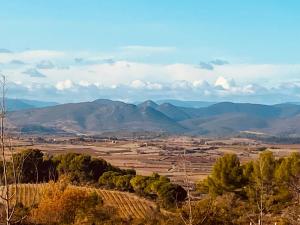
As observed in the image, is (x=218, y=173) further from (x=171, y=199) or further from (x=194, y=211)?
(x=194, y=211)

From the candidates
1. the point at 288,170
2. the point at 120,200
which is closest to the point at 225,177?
the point at 288,170

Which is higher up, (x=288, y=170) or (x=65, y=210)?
(x=288, y=170)

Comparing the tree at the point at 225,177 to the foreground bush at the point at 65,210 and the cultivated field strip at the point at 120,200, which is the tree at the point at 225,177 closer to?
the cultivated field strip at the point at 120,200

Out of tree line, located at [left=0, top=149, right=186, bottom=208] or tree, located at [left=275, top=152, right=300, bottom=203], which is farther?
tree line, located at [left=0, top=149, right=186, bottom=208]

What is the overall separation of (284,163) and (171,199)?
38.8 feet

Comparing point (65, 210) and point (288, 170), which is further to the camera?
point (288, 170)

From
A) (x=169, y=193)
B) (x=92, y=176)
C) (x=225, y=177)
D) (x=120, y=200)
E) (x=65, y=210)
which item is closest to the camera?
(x=65, y=210)

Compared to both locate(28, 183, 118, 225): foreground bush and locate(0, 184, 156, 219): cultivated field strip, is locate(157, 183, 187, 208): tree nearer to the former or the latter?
locate(0, 184, 156, 219): cultivated field strip

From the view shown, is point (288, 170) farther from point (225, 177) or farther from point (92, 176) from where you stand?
point (92, 176)

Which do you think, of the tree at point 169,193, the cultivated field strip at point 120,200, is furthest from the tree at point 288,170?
the cultivated field strip at point 120,200

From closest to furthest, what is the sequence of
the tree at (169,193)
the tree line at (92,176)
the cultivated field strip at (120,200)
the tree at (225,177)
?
the cultivated field strip at (120,200), the tree at (225,177), the tree at (169,193), the tree line at (92,176)

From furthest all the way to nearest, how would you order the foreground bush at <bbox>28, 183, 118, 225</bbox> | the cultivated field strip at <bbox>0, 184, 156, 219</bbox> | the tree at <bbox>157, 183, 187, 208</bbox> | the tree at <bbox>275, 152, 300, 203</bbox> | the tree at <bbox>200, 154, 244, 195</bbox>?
the tree at <bbox>157, 183, 187, 208</bbox>, the tree at <bbox>200, 154, 244, 195</bbox>, the cultivated field strip at <bbox>0, 184, 156, 219</bbox>, the tree at <bbox>275, 152, 300, 203</bbox>, the foreground bush at <bbox>28, 183, 118, 225</bbox>

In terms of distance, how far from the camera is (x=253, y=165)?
55312 millimetres

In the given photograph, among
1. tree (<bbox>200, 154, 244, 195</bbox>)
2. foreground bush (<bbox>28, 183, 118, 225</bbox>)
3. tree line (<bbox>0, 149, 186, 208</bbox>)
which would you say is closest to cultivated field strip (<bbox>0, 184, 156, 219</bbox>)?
tree line (<bbox>0, 149, 186, 208</bbox>)
